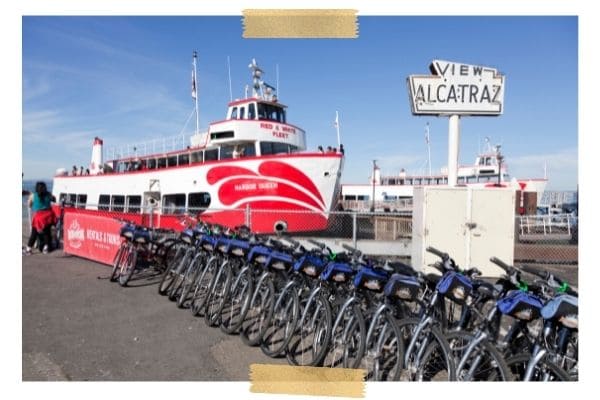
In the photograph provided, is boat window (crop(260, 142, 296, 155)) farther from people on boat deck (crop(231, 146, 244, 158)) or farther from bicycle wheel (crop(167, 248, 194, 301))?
bicycle wheel (crop(167, 248, 194, 301))

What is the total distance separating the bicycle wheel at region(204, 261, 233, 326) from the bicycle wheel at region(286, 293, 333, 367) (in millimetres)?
1110

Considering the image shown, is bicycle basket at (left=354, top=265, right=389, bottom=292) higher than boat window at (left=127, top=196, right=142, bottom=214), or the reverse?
boat window at (left=127, top=196, right=142, bottom=214)

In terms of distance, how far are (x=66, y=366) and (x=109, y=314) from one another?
139 cm

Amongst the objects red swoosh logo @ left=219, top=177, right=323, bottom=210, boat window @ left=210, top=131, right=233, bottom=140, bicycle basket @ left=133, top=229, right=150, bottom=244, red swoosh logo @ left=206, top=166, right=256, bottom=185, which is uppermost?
boat window @ left=210, top=131, right=233, bottom=140

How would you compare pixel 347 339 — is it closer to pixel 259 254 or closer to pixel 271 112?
pixel 259 254

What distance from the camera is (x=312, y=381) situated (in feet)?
10.3

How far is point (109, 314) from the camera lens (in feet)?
15.9

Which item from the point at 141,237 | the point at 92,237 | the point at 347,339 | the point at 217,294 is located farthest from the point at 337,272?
the point at 92,237

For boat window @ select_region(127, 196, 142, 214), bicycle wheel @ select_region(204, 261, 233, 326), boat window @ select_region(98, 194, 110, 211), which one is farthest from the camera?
boat window @ select_region(98, 194, 110, 211)

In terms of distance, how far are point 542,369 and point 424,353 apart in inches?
31.3

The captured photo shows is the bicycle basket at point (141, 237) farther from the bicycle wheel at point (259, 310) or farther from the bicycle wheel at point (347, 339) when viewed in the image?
the bicycle wheel at point (347, 339)

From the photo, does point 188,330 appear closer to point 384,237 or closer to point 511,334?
point 511,334

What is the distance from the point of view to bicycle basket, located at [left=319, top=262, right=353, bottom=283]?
3646mm

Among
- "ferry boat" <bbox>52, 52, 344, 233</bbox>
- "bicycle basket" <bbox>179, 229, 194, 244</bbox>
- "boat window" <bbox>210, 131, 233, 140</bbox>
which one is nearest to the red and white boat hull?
"ferry boat" <bbox>52, 52, 344, 233</bbox>
